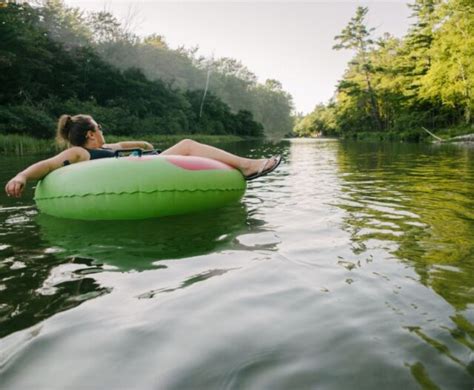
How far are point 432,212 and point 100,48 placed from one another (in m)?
39.2

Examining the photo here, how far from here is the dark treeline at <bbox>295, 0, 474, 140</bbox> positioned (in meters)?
23.2

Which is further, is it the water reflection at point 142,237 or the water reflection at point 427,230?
the water reflection at point 142,237

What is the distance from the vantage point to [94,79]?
31938 millimetres

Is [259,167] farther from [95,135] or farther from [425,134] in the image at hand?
[425,134]

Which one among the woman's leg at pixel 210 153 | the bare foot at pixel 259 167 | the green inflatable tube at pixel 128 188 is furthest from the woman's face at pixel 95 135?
the bare foot at pixel 259 167

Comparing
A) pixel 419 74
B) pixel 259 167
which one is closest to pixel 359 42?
pixel 419 74

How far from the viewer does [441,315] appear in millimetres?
1718

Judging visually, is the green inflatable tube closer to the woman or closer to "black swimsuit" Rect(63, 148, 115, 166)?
the woman

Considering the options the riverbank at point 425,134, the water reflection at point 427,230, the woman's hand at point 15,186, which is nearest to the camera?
the water reflection at point 427,230

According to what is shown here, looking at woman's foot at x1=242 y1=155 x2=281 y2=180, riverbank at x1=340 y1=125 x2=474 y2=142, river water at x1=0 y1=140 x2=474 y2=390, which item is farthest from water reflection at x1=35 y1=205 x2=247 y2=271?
riverbank at x1=340 y1=125 x2=474 y2=142

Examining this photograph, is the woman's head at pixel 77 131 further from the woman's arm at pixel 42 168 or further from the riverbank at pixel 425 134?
the riverbank at pixel 425 134

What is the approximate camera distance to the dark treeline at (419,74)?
2317 cm

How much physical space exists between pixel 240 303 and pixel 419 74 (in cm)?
3211

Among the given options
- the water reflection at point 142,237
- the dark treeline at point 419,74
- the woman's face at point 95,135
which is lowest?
the water reflection at point 142,237
